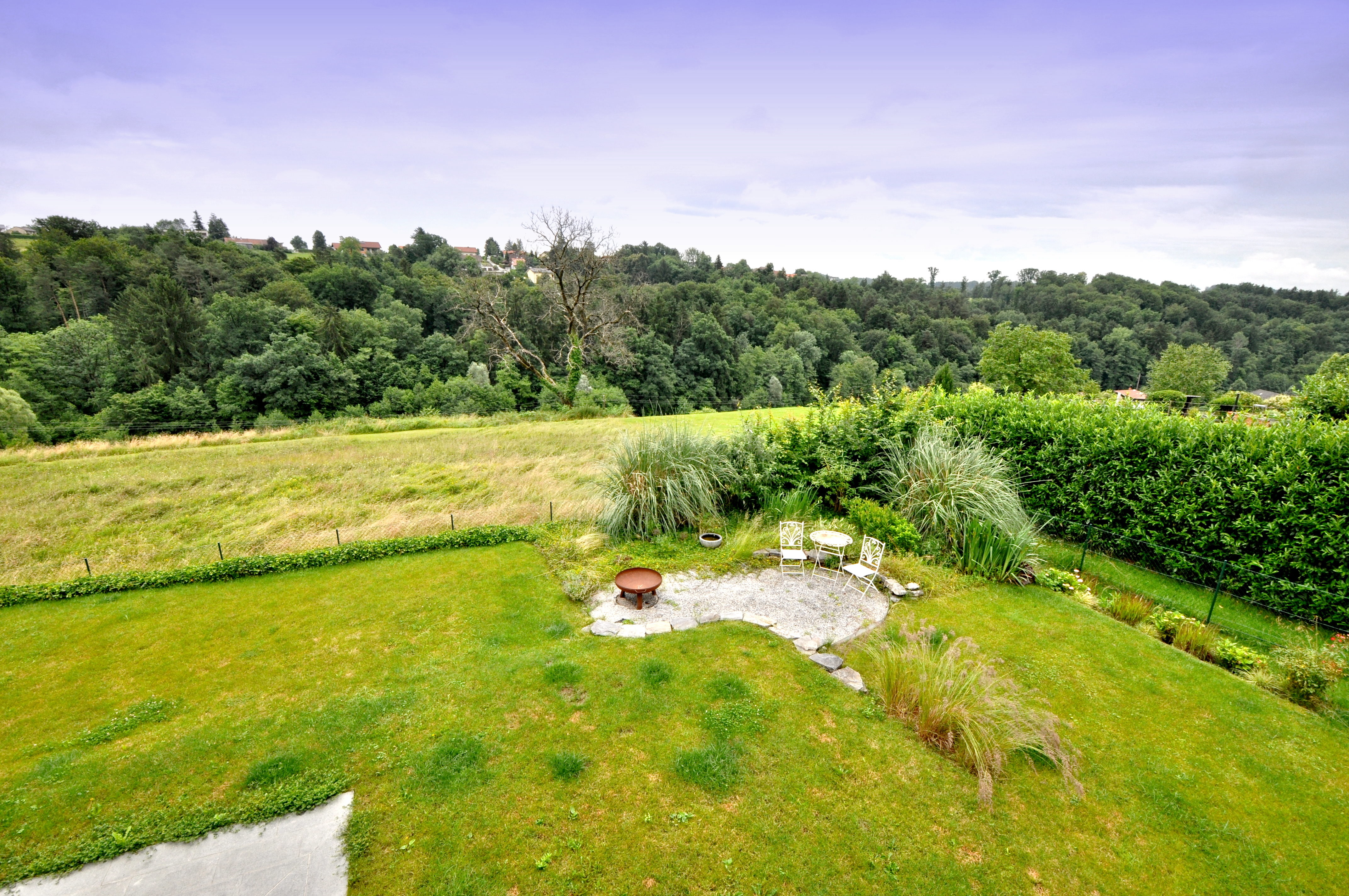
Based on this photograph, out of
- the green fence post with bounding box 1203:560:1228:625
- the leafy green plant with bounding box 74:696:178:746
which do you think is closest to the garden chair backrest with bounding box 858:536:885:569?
the green fence post with bounding box 1203:560:1228:625

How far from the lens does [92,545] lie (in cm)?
809

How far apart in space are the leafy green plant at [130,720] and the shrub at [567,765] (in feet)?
11.7

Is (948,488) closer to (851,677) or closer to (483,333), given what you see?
(851,677)

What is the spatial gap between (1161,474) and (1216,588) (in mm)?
1829

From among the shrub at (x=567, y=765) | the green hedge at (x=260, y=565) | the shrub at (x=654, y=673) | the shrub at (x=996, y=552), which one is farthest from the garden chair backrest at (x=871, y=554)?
the green hedge at (x=260, y=565)

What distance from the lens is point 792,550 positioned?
7.28 meters

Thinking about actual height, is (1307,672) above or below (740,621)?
above

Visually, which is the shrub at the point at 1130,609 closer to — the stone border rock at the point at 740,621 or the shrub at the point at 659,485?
the stone border rock at the point at 740,621

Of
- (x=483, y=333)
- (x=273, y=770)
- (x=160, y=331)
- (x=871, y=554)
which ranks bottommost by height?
(x=273, y=770)

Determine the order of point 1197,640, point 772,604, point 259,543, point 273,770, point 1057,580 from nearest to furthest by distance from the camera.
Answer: point 273,770, point 1197,640, point 772,604, point 1057,580, point 259,543

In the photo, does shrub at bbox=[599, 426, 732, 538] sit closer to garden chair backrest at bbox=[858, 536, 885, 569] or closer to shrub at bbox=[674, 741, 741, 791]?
garden chair backrest at bbox=[858, 536, 885, 569]

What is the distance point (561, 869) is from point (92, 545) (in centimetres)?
1021

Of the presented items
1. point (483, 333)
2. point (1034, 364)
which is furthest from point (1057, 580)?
point (483, 333)

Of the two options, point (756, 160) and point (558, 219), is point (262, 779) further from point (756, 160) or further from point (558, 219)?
point (756, 160)
